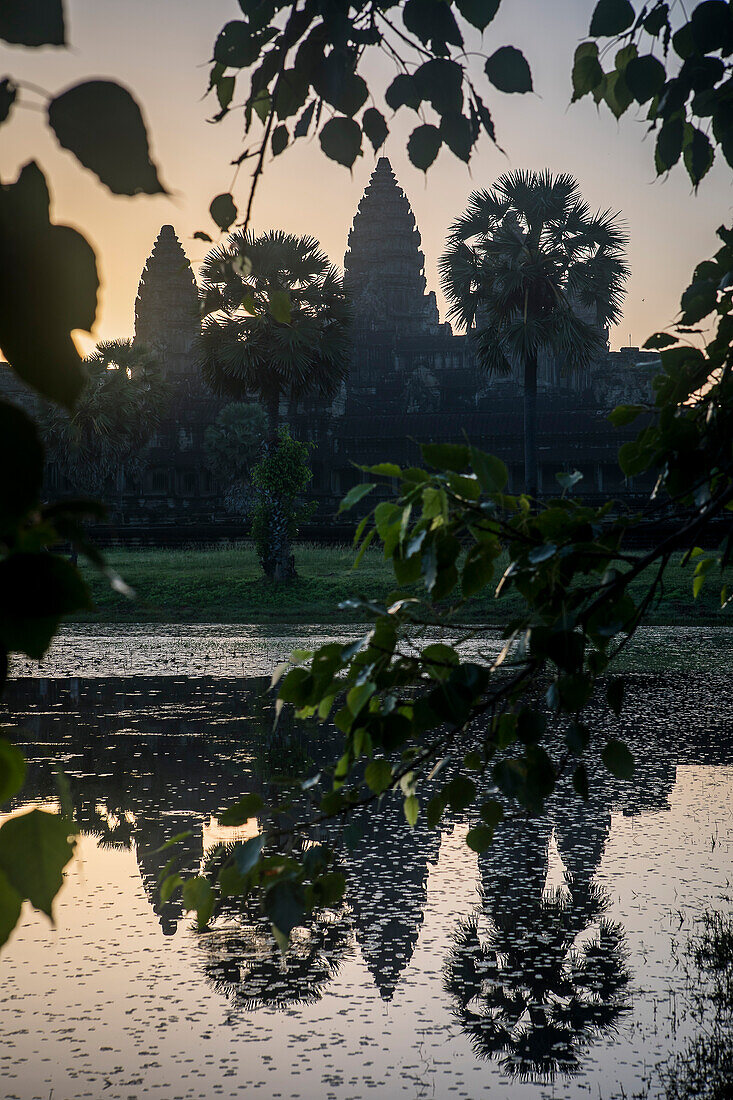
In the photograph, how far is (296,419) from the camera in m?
50.0

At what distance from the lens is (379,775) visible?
1709 millimetres

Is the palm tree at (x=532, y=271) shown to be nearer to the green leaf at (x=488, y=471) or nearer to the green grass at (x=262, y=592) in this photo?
the green grass at (x=262, y=592)

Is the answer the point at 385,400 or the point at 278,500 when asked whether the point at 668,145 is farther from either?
the point at 385,400

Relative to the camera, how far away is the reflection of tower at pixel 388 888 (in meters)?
4.08

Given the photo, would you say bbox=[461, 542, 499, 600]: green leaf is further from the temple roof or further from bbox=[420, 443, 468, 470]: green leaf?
the temple roof

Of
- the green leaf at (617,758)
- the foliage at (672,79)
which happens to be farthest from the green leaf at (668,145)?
the green leaf at (617,758)

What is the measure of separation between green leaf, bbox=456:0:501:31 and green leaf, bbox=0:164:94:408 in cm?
125

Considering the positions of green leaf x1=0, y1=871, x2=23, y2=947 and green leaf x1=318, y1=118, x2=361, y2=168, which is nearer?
green leaf x1=0, y1=871, x2=23, y2=947

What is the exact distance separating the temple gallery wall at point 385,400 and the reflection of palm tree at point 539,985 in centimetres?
2767

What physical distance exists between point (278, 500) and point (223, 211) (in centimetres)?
2352

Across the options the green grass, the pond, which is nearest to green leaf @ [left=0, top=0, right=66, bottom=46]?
the pond

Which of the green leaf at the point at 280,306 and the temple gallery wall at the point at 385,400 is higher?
the temple gallery wall at the point at 385,400

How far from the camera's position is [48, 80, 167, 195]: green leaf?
617mm

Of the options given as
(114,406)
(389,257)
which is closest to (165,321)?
(389,257)
